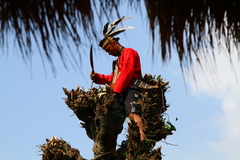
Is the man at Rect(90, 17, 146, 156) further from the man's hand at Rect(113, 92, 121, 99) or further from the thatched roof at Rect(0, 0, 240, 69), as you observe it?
the thatched roof at Rect(0, 0, 240, 69)

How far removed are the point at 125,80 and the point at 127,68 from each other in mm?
182

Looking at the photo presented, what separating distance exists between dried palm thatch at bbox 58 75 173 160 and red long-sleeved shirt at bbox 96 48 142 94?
194 mm

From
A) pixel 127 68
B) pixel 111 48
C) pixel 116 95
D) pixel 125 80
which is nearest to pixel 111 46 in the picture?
pixel 111 48

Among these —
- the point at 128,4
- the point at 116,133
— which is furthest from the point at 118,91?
the point at 128,4

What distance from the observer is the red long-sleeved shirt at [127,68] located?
6141 mm

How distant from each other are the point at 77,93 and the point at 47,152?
1.14m

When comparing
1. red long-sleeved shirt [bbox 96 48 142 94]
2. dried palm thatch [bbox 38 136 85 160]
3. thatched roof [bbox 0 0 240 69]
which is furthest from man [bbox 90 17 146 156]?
thatched roof [bbox 0 0 240 69]

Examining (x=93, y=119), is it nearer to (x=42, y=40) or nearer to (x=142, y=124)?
(x=142, y=124)

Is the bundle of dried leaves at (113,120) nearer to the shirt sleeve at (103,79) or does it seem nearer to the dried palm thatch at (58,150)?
the shirt sleeve at (103,79)

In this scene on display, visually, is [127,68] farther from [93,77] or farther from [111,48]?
[93,77]

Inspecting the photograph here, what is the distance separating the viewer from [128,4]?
337cm

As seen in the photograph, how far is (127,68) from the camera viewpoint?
20.2 feet

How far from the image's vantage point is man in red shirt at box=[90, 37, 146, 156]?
20.1ft

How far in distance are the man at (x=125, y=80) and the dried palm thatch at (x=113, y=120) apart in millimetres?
97
